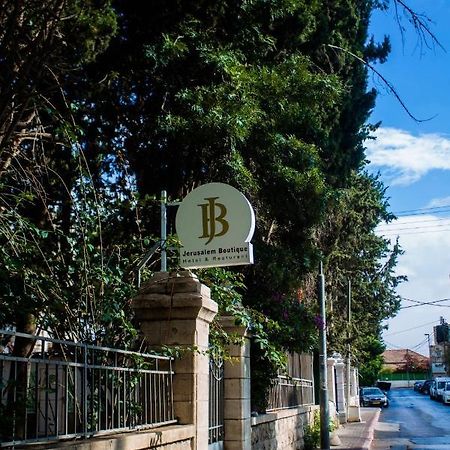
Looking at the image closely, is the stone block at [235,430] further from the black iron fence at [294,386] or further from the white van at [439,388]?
the white van at [439,388]

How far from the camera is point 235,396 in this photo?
931 cm

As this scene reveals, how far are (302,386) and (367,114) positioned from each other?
294 inches

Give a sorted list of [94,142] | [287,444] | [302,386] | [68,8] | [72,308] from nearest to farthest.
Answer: [68,8]
[72,308]
[94,142]
[287,444]
[302,386]

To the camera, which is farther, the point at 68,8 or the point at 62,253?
the point at 62,253

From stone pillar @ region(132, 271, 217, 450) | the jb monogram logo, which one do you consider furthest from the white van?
stone pillar @ region(132, 271, 217, 450)

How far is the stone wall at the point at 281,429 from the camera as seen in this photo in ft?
36.0

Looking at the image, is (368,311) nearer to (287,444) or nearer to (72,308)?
(287,444)

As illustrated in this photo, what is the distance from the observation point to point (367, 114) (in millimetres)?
13875

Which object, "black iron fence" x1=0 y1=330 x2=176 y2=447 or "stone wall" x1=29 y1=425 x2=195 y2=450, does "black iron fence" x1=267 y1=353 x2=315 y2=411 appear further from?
"black iron fence" x1=0 y1=330 x2=176 y2=447

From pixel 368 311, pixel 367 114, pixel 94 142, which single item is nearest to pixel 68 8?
pixel 94 142

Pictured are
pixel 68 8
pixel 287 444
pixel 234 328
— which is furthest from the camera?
pixel 287 444

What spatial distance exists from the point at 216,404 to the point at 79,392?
3.57m

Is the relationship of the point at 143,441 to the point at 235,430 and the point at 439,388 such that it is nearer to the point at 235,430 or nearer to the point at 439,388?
the point at 235,430

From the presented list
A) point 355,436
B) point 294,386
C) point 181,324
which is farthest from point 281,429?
point 355,436
